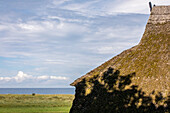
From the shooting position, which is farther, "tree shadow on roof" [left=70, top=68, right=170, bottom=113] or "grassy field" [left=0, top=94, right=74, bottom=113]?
"grassy field" [left=0, top=94, right=74, bottom=113]

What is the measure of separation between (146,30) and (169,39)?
7.53ft

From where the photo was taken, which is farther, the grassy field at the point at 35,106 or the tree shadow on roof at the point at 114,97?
the grassy field at the point at 35,106

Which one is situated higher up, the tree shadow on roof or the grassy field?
the tree shadow on roof

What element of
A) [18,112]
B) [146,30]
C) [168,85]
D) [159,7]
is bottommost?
[18,112]

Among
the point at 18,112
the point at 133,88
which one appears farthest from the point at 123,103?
the point at 18,112

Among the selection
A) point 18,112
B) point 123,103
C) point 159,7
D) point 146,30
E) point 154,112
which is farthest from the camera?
point 18,112

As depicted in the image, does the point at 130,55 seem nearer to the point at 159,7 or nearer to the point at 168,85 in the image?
the point at 168,85

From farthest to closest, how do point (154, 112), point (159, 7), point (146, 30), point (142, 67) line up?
1. point (159, 7)
2. point (146, 30)
3. point (142, 67)
4. point (154, 112)

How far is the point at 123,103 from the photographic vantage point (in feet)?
41.1

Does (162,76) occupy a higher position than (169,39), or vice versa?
(169,39)

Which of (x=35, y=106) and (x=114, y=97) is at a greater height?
Answer: (x=114, y=97)

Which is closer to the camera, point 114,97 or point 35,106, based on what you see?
point 114,97

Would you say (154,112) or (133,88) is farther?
(133,88)

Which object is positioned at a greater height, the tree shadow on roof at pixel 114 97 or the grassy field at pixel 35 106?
the tree shadow on roof at pixel 114 97
